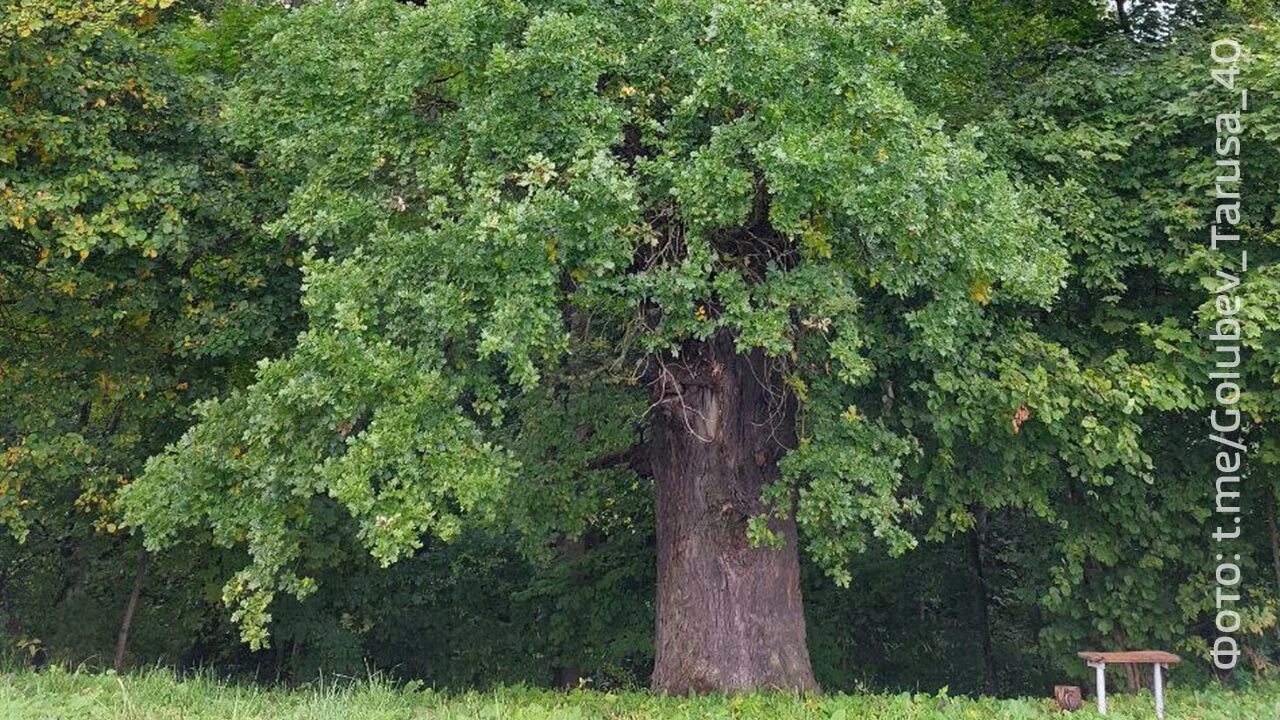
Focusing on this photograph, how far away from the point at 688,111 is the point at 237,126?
176 inches

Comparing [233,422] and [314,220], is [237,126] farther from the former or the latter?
[233,422]

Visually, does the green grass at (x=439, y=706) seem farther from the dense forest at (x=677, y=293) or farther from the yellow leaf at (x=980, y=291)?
the yellow leaf at (x=980, y=291)

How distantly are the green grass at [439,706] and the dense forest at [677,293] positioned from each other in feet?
2.22

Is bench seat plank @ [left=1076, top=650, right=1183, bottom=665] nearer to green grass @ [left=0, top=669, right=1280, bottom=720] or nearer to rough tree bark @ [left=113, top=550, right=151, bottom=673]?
green grass @ [left=0, top=669, right=1280, bottom=720]

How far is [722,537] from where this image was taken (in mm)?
8477

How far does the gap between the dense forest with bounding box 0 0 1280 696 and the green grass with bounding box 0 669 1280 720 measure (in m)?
0.68

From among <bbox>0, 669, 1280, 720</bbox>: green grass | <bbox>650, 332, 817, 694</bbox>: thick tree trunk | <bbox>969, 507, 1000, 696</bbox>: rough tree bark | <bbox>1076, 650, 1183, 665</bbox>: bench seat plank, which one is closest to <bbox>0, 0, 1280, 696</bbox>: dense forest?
<bbox>650, 332, 817, 694</bbox>: thick tree trunk

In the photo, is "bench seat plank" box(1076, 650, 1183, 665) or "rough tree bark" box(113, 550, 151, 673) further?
"rough tree bark" box(113, 550, 151, 673)

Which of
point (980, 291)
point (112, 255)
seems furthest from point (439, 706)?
point (112, 255)

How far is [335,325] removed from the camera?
6.89 metres

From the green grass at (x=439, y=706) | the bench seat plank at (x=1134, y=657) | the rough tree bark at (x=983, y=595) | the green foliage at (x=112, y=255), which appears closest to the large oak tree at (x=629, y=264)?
the green grass at (x=439, y=706)

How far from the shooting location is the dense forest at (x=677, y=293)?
665cm

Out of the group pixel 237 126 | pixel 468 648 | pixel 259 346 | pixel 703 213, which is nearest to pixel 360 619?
pixel 468 648

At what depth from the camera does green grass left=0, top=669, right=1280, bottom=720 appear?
586 cm
